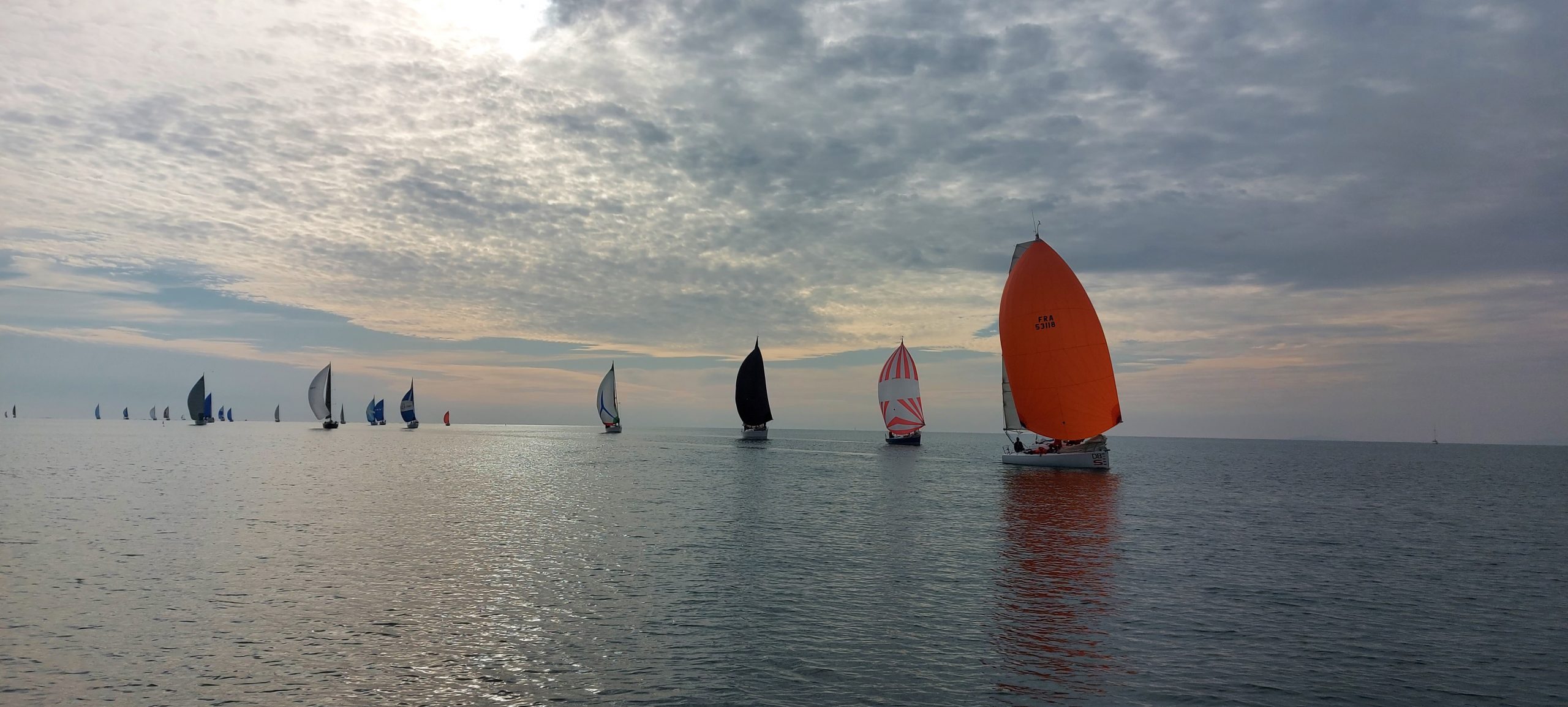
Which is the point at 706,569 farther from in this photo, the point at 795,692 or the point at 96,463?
the point at 96,463

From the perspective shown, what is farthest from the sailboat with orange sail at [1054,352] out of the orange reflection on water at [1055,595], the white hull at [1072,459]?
the orange reflection on water at [1055,595]

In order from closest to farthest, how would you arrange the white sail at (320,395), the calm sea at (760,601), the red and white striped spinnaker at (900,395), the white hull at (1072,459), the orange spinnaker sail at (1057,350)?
the calm sea at (760,601), the orange spinnaker sail at (1057,350), the white hull at (1072,459), the red and white striped spinnaker at (900,395), the white sail at (320,395)

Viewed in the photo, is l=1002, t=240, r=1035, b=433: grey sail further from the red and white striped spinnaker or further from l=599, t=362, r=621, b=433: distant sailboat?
l=599, t=362, r=621, b=433: distant sailboat

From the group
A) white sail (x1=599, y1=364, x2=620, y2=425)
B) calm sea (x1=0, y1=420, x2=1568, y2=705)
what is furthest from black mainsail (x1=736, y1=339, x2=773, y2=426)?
calm sea (x1=0, y1=420, x2=1568, y2=705)

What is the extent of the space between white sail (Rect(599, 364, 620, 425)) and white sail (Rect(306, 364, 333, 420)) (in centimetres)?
5264

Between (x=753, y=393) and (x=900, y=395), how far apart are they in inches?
1100

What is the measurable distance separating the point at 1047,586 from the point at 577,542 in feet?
63.3

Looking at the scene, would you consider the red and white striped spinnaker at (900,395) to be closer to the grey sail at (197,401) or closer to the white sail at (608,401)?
the white sail at (608,401)

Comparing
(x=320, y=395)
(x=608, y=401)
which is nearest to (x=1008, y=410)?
(x=608, y=401)

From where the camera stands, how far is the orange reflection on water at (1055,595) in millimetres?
17312

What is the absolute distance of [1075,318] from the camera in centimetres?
6525

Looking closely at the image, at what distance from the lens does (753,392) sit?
440 feet

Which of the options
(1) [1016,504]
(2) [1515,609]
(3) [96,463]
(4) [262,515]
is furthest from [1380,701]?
(3) [96,463]

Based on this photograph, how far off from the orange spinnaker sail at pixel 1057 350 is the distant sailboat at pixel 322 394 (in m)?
140
